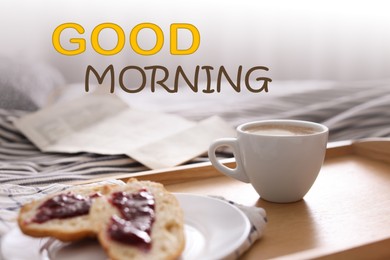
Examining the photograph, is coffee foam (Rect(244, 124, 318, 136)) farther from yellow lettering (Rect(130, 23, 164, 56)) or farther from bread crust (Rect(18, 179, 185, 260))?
yellow lettering (Rect(130, 23, 164, 56))

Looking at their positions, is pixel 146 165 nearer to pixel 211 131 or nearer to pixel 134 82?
pixel 211 131

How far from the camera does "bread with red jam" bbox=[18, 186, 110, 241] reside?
0.45 metres

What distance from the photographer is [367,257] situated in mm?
477

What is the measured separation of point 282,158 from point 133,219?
0.21 meters

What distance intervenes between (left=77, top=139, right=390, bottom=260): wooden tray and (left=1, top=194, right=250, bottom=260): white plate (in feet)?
0.10

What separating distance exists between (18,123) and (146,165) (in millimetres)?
382

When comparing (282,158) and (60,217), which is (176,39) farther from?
(60,217)

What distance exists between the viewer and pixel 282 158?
59cm

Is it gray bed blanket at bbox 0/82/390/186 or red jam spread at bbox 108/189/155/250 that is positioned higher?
red jam spread at bbox 108/189/155/250

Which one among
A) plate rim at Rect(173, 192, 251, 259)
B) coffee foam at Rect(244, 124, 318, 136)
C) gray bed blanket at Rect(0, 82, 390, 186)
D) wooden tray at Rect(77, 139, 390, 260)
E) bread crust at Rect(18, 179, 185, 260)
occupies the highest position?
coffee foam at Rect(244, 124, 318, 136)

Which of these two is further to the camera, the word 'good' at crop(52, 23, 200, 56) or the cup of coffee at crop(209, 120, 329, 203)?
the word 'good' at crop(52, 23, 200, 56)

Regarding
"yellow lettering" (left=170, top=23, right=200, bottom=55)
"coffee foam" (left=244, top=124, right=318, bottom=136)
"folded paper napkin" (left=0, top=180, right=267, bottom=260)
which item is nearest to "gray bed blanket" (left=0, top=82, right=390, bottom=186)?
"folded paper napkin" (left=0, top=180, right=267, bottom=260)

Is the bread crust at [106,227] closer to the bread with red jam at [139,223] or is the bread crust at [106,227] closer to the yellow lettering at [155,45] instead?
the bread with red jam at [139,223]

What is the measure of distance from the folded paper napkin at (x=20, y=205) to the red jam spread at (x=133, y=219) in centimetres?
8
